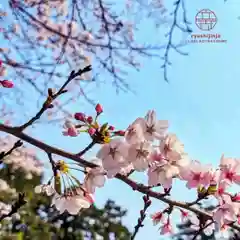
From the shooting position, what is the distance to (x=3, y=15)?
2959mm

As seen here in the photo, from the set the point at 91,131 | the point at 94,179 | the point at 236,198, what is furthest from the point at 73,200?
the point at 236,198

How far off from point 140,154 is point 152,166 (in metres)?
0.05

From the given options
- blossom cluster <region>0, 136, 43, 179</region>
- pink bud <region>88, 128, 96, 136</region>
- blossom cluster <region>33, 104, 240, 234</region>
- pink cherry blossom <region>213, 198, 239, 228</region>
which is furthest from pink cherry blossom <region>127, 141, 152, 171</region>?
blossom cluster <region>0, 136, 43, 179</region>

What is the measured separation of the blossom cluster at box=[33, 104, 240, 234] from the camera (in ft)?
3.76

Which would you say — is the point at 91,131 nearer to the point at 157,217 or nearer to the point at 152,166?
the point at 152,166

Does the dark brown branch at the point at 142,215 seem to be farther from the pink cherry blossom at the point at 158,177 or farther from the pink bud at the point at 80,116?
the pink bud at the point at 80,116

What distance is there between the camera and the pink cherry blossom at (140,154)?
1141mm

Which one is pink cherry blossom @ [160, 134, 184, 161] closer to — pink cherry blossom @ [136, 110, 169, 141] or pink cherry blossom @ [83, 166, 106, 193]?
pink cherry blossom @ [136, 110, 169, 141]

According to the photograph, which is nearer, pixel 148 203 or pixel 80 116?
pixel 80 116

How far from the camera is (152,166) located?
46.0 inches

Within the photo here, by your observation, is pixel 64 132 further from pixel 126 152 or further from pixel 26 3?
pixel 26 3

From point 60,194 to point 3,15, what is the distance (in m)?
2.02

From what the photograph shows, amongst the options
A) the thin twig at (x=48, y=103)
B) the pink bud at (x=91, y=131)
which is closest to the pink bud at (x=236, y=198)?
the pink bud at (x=91, y=131)

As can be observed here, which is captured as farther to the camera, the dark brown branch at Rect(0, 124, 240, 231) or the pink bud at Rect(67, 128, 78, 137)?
the pink bud at Rect(67, 128, 78, 137)
